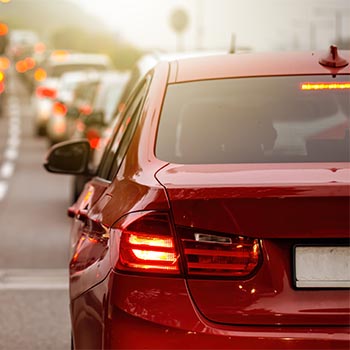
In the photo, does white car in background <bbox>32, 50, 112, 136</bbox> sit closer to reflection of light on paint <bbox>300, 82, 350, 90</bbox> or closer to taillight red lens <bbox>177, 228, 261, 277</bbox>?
reflection of light on paint <bbox>300, 82, 350, 90</bbox>

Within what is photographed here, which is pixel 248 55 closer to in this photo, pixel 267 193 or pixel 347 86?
pixel 347 86

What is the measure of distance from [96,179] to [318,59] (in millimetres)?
1065

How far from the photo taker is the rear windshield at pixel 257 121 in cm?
486

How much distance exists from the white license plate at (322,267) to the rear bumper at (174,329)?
0.47 feet

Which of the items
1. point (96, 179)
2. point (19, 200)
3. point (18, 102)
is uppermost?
point (96, 179)

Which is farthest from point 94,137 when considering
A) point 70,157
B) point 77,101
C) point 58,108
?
point 58,108

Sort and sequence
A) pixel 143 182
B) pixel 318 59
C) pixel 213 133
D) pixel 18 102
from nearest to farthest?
pixel 143 182
pixel 213 133
pixel 318 59
pixel 18 102

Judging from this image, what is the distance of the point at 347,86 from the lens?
5.23 metres

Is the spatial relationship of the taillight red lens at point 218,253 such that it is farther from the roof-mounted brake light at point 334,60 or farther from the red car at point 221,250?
the roof-mounted brake light at point 334,60

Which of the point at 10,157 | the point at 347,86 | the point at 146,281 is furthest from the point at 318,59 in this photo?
the point at 10,157

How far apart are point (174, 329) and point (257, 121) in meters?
1.10

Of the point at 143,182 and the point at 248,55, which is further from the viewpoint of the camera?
the point at 248,55

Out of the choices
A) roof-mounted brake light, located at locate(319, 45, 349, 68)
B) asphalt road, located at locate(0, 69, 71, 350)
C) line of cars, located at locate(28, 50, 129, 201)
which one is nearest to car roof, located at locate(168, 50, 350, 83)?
roof-mounted brake light, located at locate(319, 45, 349, 68)

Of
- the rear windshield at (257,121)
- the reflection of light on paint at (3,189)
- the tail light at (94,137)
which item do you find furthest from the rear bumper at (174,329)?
the reflection of light on paint at (3,189)
